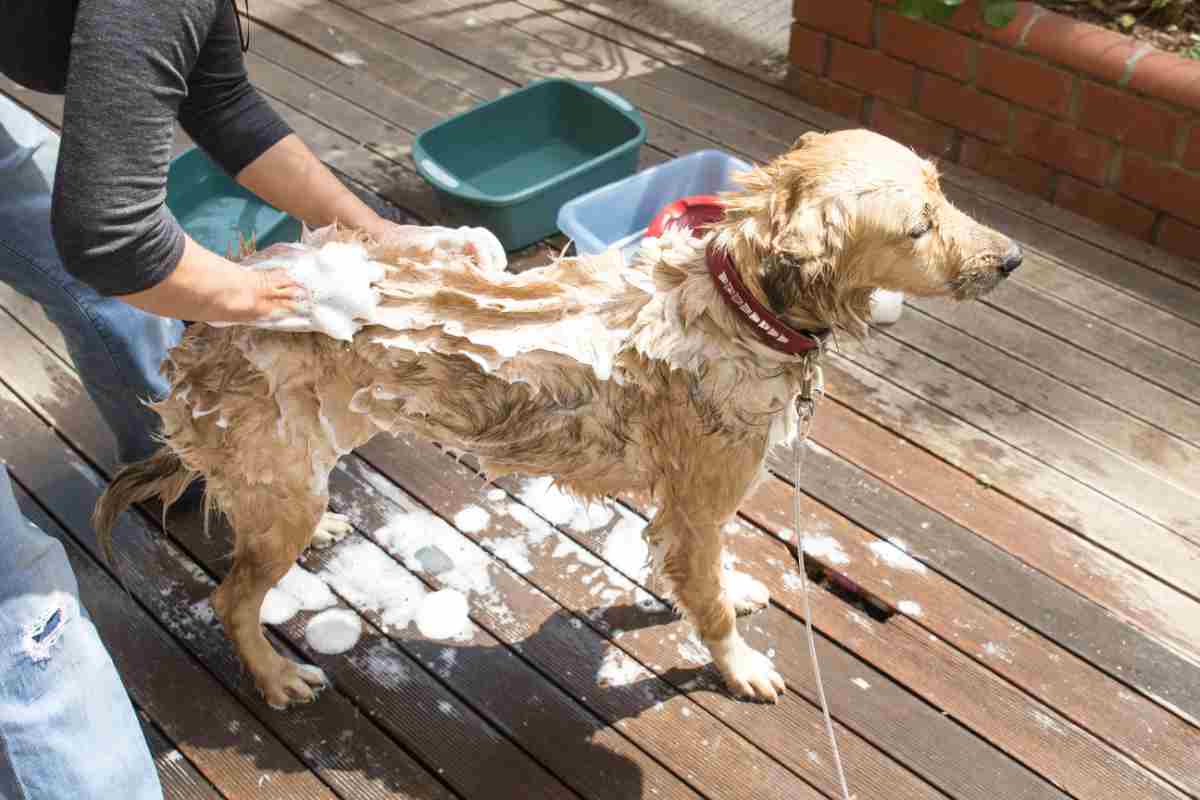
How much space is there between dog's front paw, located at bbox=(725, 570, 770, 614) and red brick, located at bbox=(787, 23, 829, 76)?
3034mm

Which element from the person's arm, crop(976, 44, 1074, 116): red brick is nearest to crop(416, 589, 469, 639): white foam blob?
the person's arm

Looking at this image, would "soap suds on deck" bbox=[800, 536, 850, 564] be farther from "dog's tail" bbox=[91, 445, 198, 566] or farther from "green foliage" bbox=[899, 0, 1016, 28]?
"green foliage" bbox=[899, 0, 1016, 28]

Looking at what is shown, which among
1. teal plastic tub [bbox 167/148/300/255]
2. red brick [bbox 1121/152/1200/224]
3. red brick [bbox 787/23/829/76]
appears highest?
red brick [bbox 787/23/829/76]

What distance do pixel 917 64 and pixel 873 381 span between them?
1762 mm

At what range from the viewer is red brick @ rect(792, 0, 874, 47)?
190 inches

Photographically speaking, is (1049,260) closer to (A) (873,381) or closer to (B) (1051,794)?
(A) (873,381)

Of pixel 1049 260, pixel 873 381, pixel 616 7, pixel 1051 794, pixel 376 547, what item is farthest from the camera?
pixel 616 7

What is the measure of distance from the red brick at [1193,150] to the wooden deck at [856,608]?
38 cm

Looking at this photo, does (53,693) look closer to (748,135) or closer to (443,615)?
(443,615)

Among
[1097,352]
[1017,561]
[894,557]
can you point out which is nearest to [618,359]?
[894,557]

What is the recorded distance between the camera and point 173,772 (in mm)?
2789

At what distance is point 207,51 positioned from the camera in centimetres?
235

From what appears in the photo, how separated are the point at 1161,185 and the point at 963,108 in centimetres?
90

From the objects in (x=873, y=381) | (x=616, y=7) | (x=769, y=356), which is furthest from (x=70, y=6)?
(x=616, y=7)
